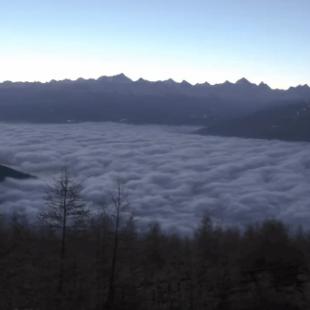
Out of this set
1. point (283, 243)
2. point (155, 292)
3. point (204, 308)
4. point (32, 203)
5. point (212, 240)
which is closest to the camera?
point (204, 308)

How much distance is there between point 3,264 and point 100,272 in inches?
263

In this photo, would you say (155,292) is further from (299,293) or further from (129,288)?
(299,293)

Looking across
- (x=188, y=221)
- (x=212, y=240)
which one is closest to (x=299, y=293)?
(x=212, y=240)

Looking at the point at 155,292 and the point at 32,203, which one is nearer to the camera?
the point at 155,292

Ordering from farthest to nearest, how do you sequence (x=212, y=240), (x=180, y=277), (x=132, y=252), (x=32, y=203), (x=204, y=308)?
Result: (x=32, y=203) → (x=212, y=240) → (x=132, y=252) → (x=180, y=277) → (x=204, y=308)

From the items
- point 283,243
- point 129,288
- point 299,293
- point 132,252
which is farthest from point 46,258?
point 283,243

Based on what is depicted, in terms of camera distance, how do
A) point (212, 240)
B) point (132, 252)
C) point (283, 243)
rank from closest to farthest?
point (132, 252) < point (283, 243) < point (212, 240)

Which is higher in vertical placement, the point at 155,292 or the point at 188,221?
the point at 155,292

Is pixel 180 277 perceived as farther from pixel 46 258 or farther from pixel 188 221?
pixel 188 221

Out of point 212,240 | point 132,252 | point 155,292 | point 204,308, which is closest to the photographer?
point 204,308

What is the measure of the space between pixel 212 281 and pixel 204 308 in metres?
5.77

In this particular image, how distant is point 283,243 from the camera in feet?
181

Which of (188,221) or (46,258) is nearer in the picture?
(46,258)

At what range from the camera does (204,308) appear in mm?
40750
